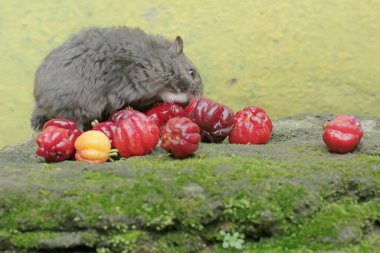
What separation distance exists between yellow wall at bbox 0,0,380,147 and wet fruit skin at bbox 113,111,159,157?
69.7 inches

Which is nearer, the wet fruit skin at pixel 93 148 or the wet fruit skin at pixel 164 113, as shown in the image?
the wet fruit skin at pixel 93 148

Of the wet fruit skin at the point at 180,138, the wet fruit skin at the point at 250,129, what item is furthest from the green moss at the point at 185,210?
the wet fruit skin at the point at 250,129

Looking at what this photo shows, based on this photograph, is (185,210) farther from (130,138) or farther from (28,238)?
(130,138)

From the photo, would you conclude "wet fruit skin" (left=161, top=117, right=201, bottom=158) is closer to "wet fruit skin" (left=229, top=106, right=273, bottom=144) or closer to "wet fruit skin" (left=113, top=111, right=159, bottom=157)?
"wet fruit skin" (left=113, top=111, right=159, bottom=157)

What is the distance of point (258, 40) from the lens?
4.66 metres

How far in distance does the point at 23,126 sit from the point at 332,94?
2.31 metres

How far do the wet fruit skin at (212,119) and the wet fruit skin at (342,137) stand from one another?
55 centimetres

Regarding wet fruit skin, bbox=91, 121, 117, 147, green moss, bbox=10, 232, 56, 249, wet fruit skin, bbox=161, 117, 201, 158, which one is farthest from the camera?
wet fruit skin, bbox=91, 121, 117, 147

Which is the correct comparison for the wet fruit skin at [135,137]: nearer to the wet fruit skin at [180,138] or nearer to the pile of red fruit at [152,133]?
A: the pile of red fruit at [152,133]

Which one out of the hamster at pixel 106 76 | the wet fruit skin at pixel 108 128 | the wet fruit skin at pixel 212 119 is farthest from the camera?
the hamster at pixel 106 76

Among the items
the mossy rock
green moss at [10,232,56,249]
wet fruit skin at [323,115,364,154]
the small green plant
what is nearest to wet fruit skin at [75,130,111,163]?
the mossy rock

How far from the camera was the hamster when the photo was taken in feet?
11.7

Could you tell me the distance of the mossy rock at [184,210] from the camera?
7.19ft

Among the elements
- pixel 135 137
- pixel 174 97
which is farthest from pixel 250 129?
pixel 174 97
